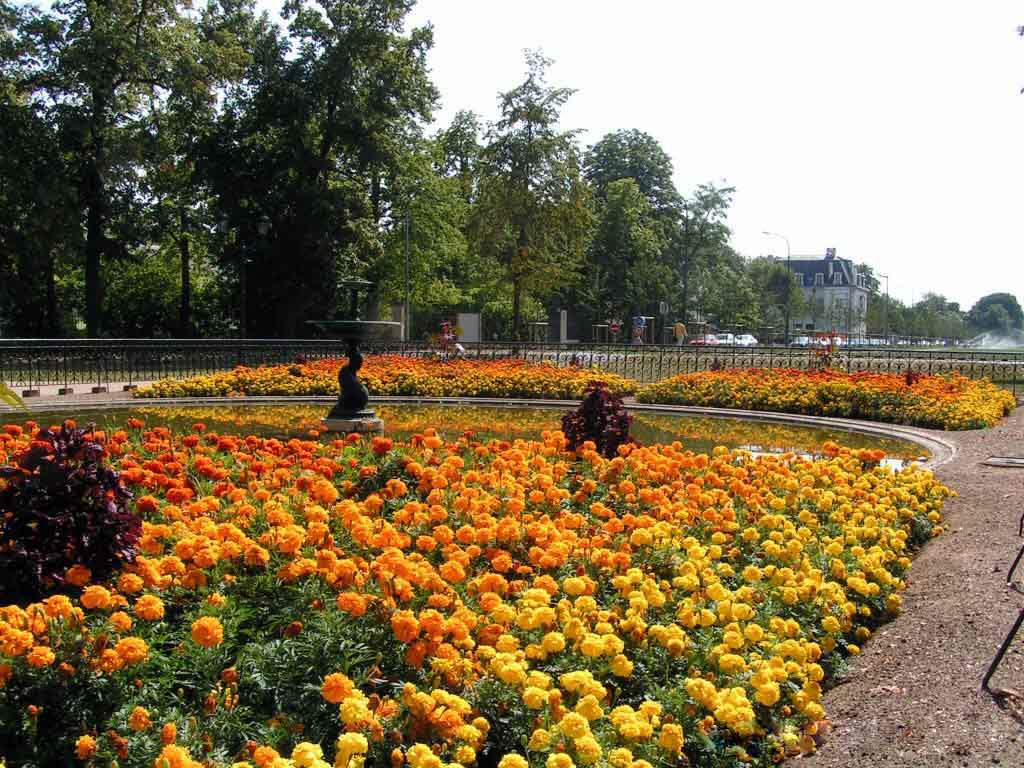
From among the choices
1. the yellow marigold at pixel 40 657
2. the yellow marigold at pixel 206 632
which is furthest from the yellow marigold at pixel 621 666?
the yellow marigold at pixel 40 657

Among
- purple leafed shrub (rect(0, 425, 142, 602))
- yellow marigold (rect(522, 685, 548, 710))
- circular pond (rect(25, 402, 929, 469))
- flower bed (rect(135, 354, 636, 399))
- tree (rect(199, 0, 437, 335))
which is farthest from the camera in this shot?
tree (rect(199, 0, 437, 335))

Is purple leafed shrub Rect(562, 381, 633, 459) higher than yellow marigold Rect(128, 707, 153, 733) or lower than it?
higher

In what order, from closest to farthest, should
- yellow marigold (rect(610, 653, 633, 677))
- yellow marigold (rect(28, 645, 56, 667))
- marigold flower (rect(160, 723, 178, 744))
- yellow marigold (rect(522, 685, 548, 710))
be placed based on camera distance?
marigold flower (rect(160, 723, 178, 744))
yellow marigold (rect(28, 645, 56, 667))
yellow marigold (rect(522, 685, 548, 710))
yellow marigold (rect(610, 653, 633, 677))

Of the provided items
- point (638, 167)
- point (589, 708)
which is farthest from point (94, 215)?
point (638, 167)

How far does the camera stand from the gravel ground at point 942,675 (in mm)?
3613

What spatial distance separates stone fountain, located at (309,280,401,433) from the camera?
42.7 feet

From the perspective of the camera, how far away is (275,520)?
4672mm

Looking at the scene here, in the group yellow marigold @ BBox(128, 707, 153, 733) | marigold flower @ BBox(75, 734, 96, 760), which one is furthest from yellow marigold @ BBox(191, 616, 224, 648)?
marigold flower @ BBox(75, 734, 96, 760)

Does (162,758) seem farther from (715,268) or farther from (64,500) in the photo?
(715,268)

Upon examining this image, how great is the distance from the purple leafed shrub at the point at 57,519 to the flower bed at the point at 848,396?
13.9 m

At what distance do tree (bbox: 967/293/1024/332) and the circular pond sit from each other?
170m

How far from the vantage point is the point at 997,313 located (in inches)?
6521

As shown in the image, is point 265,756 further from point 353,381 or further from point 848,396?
point 848,396

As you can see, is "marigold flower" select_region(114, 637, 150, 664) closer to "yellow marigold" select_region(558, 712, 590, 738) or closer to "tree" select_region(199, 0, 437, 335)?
"yellow marigold" select_region(558, 712, 590, 738)
